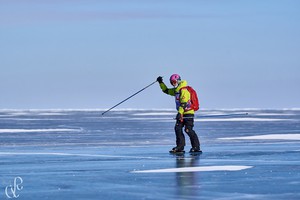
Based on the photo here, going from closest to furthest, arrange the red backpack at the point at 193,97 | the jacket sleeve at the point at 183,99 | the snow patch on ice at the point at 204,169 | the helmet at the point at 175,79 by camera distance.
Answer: the snow patch on ice at the point at 204,169 < the jacket sleeve at the point at 183,99 < the red backpack at the point at 193,97 < the helmet at the point at 175,79

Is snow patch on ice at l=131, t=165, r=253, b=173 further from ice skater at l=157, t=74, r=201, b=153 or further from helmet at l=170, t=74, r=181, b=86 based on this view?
helmet at l=170, t=74, r=181, b=86

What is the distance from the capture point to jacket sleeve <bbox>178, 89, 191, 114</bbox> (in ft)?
66.6

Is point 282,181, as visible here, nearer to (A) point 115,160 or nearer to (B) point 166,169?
(B) point 166,169

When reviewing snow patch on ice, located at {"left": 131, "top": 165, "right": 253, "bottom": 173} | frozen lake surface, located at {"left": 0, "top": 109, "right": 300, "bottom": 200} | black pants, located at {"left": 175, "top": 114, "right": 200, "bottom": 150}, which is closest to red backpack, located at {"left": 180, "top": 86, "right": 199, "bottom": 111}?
black pants, located at {"left": 175, "top": 114, "right": 200, "bottom": 150}

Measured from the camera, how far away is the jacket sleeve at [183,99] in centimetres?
2031

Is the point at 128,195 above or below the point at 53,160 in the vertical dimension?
below

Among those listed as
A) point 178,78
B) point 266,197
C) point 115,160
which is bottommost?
point 266,197

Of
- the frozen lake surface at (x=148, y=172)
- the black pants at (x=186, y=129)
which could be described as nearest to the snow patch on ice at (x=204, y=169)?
the frozen lake surface at (x=148, y=172)

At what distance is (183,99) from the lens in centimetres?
2039

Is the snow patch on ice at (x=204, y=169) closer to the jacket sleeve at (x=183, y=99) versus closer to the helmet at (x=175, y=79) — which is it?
the jacket sleeve at (x=183, y=99)

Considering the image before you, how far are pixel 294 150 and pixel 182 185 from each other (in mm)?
8847

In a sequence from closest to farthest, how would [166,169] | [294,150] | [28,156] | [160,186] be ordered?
[160,186], [166,169], [28,156], [294,150]

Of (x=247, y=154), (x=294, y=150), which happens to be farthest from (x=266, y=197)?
(x=294, y=150)

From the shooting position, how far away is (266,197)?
11555 mm
